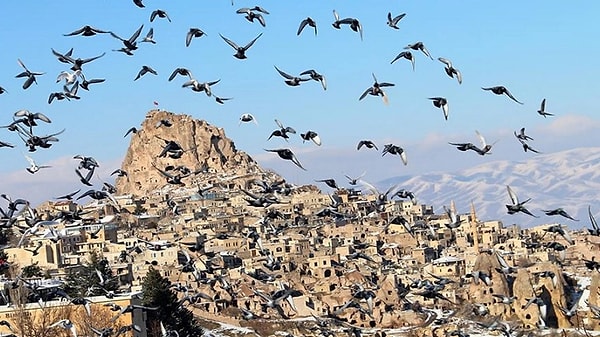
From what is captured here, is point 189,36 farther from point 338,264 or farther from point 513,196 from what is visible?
point 338,264

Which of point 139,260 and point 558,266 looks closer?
point 558,266

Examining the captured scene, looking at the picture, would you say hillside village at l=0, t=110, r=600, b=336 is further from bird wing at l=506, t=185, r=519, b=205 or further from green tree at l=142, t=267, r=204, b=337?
bird wing at l=506, t=185, r=519, b=205

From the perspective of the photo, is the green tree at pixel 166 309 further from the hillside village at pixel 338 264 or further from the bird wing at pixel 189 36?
the bird wing at pixel 189 36

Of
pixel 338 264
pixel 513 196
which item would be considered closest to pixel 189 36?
pixel 513 196

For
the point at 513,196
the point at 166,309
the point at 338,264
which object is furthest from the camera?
the point at 338,264

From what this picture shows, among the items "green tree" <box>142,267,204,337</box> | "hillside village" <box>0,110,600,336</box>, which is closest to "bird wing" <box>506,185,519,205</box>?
"hillside village" <box>0,110,600,336</box>

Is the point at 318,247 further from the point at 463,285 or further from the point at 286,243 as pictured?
the point at 463,285

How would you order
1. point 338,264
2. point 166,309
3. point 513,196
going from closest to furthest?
point 513,196 → point 166,309 → point 338,264

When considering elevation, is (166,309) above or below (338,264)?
below

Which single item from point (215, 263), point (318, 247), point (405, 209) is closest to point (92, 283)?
point (215, 263)
